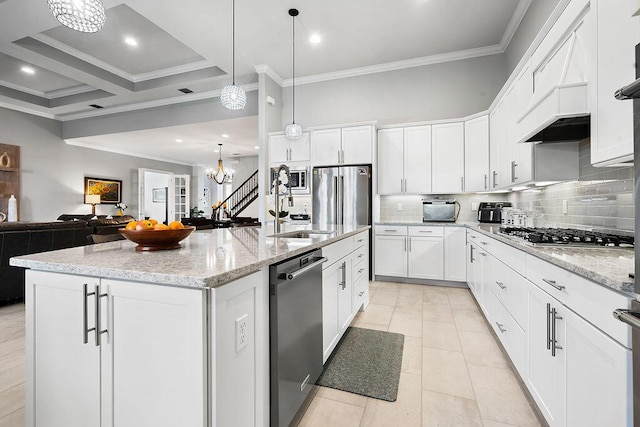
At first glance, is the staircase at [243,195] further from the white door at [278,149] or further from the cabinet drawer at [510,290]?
the cabinet drawer at [510,290]

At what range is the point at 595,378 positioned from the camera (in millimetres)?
996

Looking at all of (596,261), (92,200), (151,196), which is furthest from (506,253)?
(151,196)

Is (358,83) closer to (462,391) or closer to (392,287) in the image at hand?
(392,287)

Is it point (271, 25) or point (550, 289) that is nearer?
point (550, 289)

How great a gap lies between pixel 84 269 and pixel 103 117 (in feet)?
25.1

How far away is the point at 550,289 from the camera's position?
1.35 meters

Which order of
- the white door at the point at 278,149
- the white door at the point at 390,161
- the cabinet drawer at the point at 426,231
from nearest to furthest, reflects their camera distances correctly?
1. the cabinet drawer at the point at 426,231
2. the white door at the point at 390,161
3. the white door at the point at 278,149

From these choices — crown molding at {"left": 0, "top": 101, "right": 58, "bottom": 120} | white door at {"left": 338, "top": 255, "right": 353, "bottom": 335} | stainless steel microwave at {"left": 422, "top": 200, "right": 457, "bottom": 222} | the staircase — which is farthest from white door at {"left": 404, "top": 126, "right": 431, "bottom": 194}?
crown molding at {"left": 0, "top": 101, "right": 58, "bottom": 120}

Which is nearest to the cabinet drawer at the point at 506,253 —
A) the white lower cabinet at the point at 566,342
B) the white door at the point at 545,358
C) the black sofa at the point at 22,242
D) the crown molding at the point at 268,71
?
the white lower cabinet at the point at 566,342

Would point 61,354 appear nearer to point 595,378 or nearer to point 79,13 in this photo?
point 595,378

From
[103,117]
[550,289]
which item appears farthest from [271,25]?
[103,117]

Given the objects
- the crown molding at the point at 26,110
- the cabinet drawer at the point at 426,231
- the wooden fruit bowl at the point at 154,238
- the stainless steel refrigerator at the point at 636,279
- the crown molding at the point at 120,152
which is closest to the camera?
the stainless steel refrigerator at the point at 636,279

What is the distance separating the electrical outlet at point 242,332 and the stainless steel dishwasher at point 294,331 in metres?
0.19

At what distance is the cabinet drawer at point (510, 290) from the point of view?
5.63 feet
